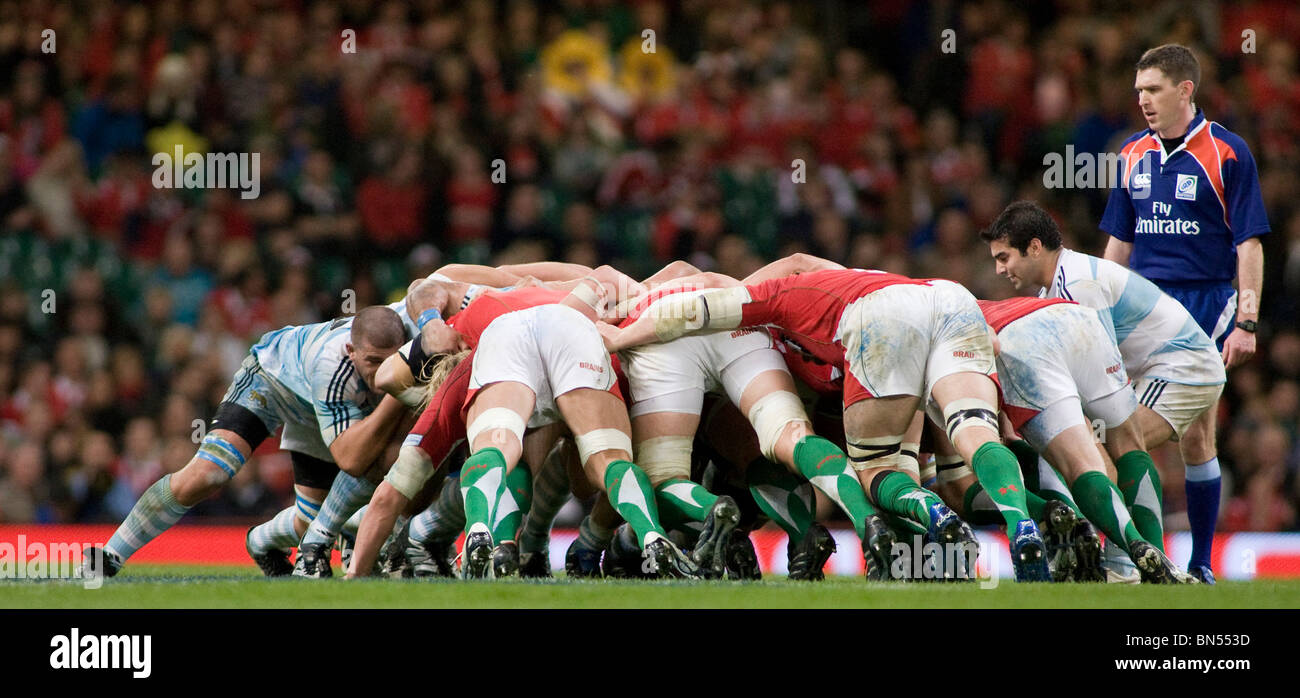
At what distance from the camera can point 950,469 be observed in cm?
700

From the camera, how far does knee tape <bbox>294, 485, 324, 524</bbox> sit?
25.1 ft

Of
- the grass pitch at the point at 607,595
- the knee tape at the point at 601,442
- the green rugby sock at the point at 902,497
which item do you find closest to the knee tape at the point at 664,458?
the knee tape at the point at 601,442

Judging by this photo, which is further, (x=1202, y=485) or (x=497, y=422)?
(x=1202, y=485)

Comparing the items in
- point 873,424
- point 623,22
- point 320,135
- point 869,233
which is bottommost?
point 873,424

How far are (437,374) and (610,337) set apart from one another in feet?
2.48

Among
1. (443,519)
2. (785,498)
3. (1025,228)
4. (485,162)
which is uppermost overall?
(485,162)

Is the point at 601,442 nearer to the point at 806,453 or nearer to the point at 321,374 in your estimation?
the point at 806,453

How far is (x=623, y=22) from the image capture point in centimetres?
1348

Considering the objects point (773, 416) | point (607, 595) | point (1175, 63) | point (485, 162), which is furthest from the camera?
point (485, 162)

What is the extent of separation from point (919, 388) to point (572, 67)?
24.5 ft

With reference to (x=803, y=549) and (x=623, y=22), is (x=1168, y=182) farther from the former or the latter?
(x=623, y=22)

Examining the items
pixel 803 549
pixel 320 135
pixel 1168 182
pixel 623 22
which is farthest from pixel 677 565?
pixel 623 22

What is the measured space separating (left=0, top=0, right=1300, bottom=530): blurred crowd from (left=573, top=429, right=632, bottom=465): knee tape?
5.07 m

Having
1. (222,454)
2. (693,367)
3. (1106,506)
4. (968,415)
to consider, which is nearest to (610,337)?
(693,367)
